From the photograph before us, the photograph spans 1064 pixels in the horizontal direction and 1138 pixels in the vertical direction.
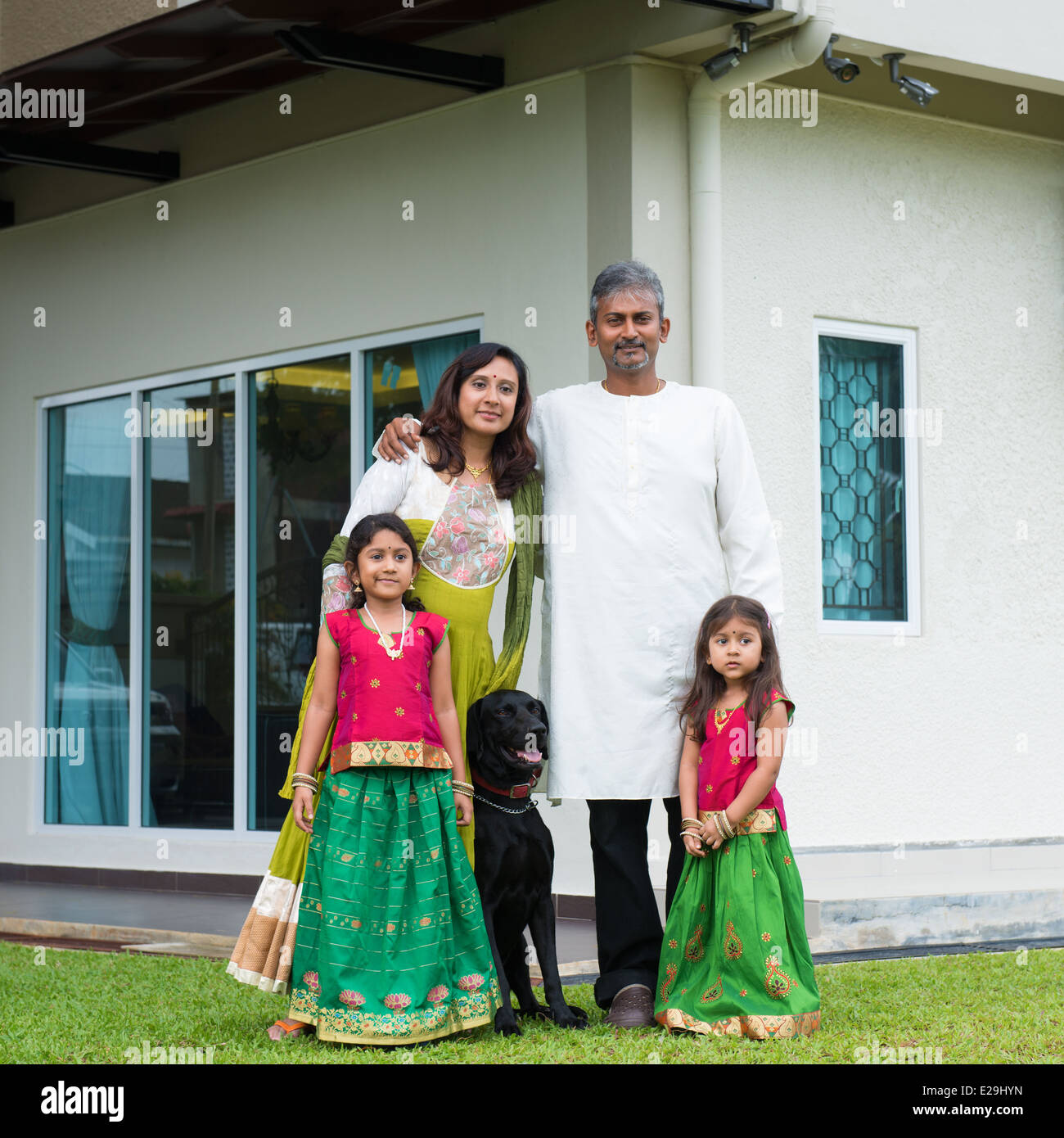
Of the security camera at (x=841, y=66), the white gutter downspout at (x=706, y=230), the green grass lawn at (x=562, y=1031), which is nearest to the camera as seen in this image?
the green grass lawn at (x=562, y=1031)

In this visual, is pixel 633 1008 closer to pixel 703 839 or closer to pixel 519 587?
pixel 703 839

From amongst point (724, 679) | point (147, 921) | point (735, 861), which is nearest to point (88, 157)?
point (147, 921)

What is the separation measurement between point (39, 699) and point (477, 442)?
6.19 m

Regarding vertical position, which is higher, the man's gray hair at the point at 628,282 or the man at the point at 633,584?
the man's gray hair at the point at 628,282

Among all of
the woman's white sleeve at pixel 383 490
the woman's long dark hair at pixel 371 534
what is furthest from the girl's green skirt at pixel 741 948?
the woman's white sleeve at pixel 383 490

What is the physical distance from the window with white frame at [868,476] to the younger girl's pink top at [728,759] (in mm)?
3362

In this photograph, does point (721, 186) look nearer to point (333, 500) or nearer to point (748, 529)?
point (333, 500)

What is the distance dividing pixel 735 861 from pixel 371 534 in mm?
1328

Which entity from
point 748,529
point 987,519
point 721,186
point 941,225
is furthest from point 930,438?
point 748,529

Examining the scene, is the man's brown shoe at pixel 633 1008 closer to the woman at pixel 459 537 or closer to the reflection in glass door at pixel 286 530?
the woman at pixel 459 537

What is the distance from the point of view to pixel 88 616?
10164 millimetres

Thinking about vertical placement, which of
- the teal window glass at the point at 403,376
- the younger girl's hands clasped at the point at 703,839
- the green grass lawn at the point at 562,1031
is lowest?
the green grass lawn at the point at 562,1031

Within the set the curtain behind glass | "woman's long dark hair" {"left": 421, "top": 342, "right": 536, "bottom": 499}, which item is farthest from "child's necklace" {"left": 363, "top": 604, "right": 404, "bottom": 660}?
the curtain behind glass

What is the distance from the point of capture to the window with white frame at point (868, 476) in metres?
8.16
